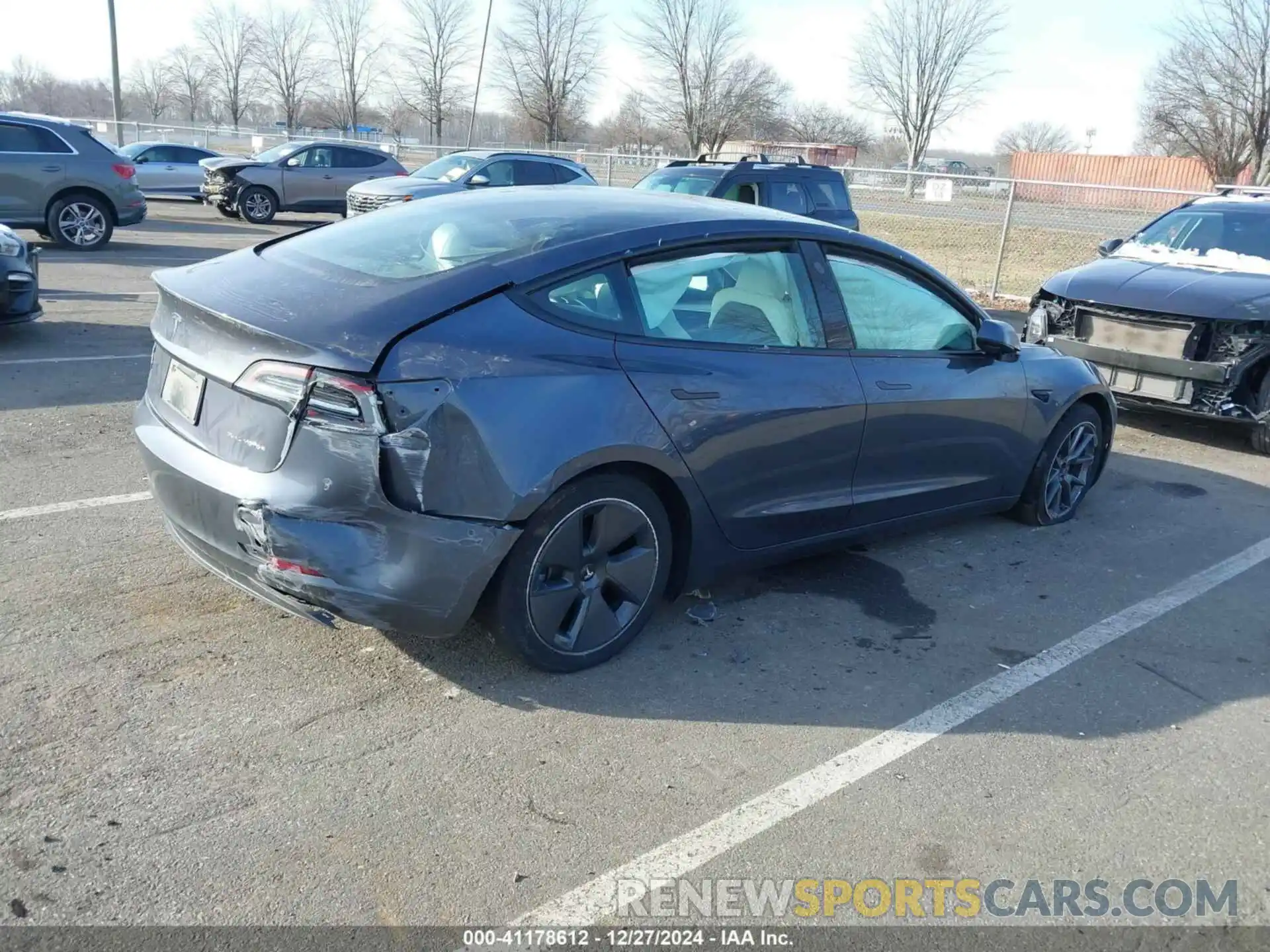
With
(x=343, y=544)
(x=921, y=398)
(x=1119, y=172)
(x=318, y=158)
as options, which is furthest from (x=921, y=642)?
(x=1119, y=172)

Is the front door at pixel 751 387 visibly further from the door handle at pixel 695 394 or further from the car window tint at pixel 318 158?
the car window tint at pixel 318 158

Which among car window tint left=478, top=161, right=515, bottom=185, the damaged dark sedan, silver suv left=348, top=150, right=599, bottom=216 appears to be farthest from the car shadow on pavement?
car window tint left=478, top=161, right=515, bottom=185

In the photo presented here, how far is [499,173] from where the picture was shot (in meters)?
17.2

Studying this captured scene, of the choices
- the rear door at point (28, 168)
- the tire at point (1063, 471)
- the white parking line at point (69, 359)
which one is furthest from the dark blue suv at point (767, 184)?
the rear door at point (28, 168)

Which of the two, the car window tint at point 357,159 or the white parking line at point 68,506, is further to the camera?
the car window tint at point 357,159

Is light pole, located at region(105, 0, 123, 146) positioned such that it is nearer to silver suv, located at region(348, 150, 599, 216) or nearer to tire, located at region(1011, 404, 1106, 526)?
silver suv, located at region(348, 150, 599, 216)

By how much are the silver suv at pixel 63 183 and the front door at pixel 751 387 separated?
1257 centimetres

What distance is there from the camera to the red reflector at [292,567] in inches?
126

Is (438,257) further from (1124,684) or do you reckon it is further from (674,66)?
(674,66)

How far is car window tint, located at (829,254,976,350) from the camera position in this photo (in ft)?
14.7

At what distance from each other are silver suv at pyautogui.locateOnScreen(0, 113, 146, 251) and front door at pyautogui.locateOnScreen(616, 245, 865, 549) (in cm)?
1257

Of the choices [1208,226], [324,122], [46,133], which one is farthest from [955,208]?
[324,122]

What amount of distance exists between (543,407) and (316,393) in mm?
694

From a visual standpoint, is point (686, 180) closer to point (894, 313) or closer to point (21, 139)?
point (894, 313)
